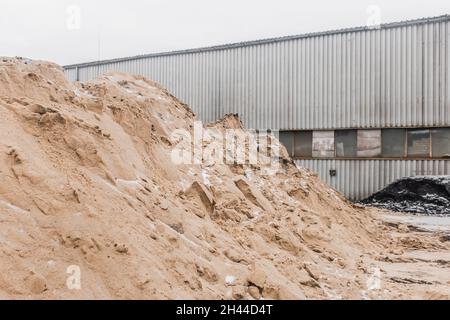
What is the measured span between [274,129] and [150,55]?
7685 mm

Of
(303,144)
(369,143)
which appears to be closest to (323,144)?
(303,144)

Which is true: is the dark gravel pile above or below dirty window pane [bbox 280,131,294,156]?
below

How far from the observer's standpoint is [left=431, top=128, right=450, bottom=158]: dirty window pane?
50.4 feet

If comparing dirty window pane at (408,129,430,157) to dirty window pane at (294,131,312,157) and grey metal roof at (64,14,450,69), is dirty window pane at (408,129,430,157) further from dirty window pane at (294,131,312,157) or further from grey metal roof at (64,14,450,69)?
grey metal roof at (64,14,450,69)

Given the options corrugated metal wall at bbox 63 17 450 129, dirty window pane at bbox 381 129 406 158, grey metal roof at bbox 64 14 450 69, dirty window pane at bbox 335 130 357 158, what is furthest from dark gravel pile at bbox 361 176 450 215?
grey metal roof at bbox 64 14 450 69

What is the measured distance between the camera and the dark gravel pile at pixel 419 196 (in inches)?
553

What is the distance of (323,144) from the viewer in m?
17.4

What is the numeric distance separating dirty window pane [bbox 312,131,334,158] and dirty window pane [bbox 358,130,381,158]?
1.11m

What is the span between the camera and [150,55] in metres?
21.3

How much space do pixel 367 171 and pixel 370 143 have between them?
1103mm

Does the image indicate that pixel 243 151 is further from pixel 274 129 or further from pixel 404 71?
pixel 404 71

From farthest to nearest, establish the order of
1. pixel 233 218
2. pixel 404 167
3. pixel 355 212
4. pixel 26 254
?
pixel 404 167 → pixel 355 212 → pixel 233 218 → pixel 26 254
